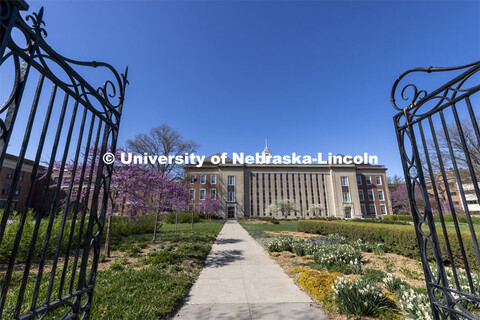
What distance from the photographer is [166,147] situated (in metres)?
25.4

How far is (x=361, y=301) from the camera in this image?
307 cm

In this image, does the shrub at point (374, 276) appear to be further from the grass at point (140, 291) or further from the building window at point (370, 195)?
the building window at point (370, 195)

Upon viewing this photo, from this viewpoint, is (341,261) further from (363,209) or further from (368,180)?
(368,180)

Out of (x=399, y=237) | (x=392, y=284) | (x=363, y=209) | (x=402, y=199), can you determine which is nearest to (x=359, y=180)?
(x=363, y=209)

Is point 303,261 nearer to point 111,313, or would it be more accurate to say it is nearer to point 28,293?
point 111,313

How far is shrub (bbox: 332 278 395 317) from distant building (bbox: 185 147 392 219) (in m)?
40.7

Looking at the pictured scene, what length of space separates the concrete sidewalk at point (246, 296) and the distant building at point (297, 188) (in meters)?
38.3

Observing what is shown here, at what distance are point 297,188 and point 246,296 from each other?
153 ft

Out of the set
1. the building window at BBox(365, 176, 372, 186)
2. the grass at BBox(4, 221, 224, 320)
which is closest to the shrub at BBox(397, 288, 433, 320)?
the grass at BBox(4, 221, 224, 320)

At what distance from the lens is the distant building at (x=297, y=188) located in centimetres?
4400

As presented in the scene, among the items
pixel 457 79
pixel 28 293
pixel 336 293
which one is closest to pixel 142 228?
pixel 28 293

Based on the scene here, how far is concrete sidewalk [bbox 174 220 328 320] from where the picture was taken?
309 cm

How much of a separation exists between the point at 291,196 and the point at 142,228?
39023 mm

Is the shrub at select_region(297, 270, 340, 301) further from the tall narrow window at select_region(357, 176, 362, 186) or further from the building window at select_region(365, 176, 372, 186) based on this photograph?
the building window at select_region(365, 176, 372, 186)
